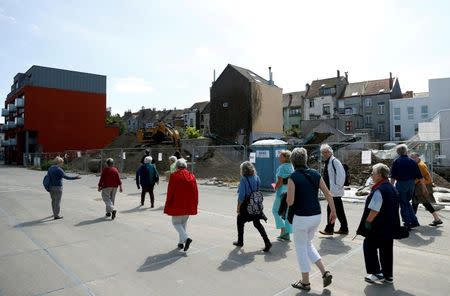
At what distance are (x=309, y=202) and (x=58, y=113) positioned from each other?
5770 centimetres

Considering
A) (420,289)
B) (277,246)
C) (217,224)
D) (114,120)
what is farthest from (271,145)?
(114,120)

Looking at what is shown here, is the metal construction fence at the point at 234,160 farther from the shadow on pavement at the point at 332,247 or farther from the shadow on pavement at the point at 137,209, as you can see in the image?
the shadow on pavement at the point at 332,247

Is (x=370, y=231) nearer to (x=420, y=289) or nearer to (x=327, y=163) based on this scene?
(x=420, y=289)

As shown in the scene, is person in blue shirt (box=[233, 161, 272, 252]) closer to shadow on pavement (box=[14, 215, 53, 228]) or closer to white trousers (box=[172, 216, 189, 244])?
white trousers (box=[172, 216, 189, 244])

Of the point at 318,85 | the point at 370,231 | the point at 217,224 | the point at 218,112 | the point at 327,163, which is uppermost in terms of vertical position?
the point at 318,85

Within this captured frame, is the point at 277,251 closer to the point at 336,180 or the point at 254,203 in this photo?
the point at 254,203

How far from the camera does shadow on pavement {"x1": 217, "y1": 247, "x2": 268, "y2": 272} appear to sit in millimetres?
5417

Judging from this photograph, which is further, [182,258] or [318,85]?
[318,85]

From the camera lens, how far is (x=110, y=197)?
32.4 ft

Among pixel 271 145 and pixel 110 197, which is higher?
pixel 271 145

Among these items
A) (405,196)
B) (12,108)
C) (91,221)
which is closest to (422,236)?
(405,196)

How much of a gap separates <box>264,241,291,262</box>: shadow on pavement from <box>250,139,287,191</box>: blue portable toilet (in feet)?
28.6

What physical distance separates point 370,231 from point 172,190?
130 inches

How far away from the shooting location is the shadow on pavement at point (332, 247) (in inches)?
240
